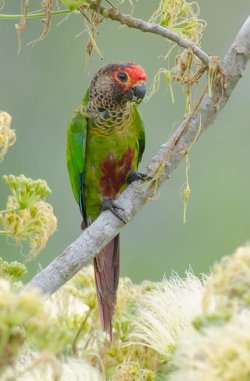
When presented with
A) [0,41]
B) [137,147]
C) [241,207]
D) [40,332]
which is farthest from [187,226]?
[40,332]

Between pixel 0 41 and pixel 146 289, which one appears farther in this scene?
pixel 0 41

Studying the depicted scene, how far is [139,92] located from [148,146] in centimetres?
368

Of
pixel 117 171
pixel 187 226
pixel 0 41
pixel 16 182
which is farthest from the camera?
pixel 0 41

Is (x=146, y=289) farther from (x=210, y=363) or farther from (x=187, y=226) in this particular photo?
(x=187, y=226)

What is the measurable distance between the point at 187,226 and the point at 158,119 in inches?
35.2

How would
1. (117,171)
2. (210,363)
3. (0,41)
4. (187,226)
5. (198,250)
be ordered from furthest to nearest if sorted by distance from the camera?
1. (0,41)
2. (187,226)
3. (198,250)
4. (117,171)
5. (210,363)

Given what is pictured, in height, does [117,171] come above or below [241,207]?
below

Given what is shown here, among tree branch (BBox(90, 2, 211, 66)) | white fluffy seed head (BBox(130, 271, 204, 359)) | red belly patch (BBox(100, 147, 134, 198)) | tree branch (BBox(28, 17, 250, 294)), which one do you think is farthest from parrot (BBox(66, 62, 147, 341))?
white fluffy seed head (BBox(130, 271, 204, 359))

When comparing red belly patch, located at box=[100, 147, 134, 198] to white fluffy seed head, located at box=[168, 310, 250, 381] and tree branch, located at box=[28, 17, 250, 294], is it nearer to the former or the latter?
tree branch, located at box=[28, 17, 250, 294]

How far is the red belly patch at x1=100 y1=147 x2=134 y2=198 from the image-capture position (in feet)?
11.2

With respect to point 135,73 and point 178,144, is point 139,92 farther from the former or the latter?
point 178,144

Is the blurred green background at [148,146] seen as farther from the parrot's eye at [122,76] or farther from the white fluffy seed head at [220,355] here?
the white fluffy seed head at [220,355]

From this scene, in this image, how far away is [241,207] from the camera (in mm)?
6320

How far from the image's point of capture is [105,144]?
11.3 feet
